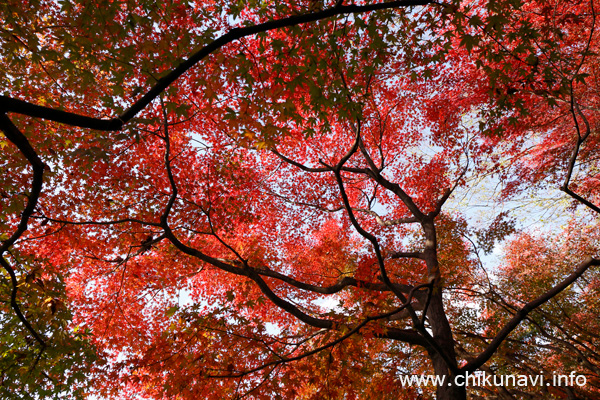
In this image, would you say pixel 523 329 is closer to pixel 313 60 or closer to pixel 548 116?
pixel 548 116

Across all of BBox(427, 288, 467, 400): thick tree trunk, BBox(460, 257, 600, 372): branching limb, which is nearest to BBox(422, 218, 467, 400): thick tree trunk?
BBox(427, 288, 467, 400): thick tree trunk

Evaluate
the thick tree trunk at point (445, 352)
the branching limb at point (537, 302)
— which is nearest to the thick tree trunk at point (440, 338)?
the thick tree trunk at point (445, 352)

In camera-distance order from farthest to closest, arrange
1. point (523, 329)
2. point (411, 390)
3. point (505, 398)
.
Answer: point (523, 329) < point (411, 390) < point (505, 398)

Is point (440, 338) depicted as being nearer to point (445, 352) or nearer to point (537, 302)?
point (445, 352)

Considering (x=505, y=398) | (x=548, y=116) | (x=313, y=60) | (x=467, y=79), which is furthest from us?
(x=467, y=79)

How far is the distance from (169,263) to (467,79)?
12011 millimetres

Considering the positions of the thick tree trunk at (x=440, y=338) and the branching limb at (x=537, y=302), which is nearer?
the branching limb at (x=537, y=302)

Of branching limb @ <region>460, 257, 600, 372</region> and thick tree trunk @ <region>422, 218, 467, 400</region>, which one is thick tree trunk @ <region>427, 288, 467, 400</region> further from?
branching limb @ <region>460, 257, 600, 372</region>

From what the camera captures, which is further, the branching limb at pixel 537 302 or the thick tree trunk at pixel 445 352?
the thick tree trunk at pixel 445 352

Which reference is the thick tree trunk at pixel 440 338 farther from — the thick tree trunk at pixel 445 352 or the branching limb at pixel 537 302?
the branching limb at pixel 537 302

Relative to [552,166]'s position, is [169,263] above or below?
below

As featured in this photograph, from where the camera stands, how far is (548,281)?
39.3ft

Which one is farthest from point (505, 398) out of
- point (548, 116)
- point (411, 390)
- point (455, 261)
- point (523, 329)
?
point (548, 116)

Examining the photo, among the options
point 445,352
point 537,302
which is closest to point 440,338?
point 445,352
